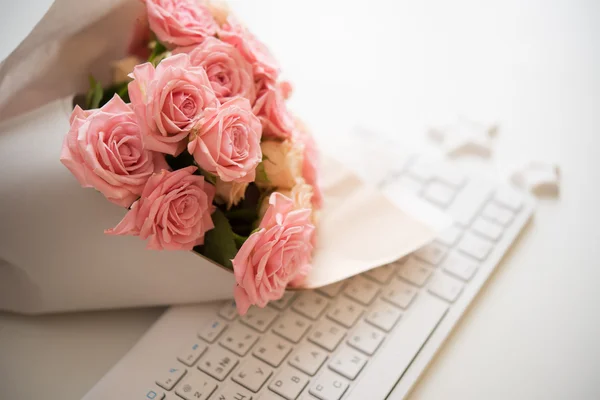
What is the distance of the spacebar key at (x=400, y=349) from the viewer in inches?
21.8

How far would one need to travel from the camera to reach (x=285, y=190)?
0.58 metres

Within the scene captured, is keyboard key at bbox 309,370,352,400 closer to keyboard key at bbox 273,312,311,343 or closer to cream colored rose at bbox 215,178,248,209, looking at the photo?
keyboard key at bbox 273,312,311,343

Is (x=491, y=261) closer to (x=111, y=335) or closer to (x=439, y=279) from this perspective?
(x=439, y=279)

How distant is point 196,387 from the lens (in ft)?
1.80

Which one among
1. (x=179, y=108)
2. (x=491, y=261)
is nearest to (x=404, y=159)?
(x=491, y=261)

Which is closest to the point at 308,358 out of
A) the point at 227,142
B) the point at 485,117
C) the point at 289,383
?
the point at 289,383

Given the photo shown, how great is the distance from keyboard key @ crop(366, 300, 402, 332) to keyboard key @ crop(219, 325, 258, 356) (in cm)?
13

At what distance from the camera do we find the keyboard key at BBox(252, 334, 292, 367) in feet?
1.89

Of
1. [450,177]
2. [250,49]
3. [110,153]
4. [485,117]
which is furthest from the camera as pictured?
[485,117]

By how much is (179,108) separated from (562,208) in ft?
1.74

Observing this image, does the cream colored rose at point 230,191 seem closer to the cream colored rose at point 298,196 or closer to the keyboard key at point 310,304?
the cream colored rose at point 298,196

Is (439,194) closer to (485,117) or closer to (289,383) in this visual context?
(485,117)

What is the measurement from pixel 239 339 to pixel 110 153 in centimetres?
24

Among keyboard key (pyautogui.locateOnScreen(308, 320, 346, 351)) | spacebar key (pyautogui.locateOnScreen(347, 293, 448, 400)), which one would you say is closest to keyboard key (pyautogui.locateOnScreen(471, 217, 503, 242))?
spacebar key (pyautogui.locateOnScreen(347, 293, 448, 400))
